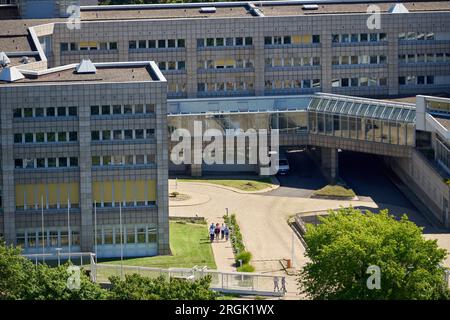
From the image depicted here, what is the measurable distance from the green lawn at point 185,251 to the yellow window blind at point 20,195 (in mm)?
7992

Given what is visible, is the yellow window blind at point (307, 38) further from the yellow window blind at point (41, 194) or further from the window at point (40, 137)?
the yellow window blind at point (41, 194)

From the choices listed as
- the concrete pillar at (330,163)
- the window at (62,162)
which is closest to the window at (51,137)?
the window at (62,162)

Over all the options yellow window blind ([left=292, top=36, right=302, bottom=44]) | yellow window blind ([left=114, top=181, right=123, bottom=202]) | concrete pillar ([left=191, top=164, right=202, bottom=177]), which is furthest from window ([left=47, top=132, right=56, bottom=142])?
yellow window blind ([left=292, top=36, right=302, bottom=44])

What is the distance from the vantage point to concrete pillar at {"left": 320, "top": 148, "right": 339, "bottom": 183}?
16838cm

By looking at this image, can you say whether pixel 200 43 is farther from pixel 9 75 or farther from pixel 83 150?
pixel 83 150

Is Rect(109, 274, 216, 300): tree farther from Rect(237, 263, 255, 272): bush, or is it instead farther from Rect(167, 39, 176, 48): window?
Rect(167, 39, 176, 48): window

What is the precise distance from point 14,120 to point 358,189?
37.2 metres

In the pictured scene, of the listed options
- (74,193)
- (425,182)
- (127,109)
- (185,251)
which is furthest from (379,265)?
(425,182)

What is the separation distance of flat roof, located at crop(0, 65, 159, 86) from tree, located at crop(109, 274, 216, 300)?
90.7 ft

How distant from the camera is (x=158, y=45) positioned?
586ft

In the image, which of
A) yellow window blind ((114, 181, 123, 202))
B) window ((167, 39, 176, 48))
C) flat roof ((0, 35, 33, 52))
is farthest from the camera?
window ((167, 39, 176, 48))

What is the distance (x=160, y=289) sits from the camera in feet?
379

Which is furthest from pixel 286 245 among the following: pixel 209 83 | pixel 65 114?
pixel 209 83

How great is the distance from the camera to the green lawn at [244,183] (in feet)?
537
